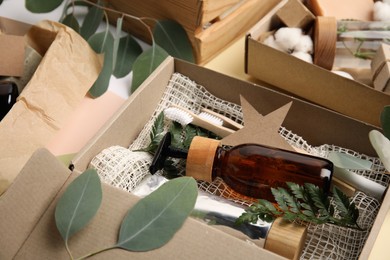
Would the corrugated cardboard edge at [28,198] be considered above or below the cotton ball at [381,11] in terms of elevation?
below

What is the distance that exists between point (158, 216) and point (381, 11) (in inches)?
22.6

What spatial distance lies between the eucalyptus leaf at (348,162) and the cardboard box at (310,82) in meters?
0.12

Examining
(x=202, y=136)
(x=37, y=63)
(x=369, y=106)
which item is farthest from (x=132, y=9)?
(x=369, y=106)

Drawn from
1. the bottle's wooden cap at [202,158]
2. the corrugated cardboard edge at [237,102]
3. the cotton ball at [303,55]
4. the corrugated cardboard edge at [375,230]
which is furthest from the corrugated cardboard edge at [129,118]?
the corrugated cardboard edge at [375,230]

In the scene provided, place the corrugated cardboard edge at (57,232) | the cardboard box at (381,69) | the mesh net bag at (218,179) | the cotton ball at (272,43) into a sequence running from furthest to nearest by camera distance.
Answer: the cotton ball at (272,43) < the cardboard box at (381,69) < the mesh net bag at (218,179) < the corrugated cardboard edge at (57,232)

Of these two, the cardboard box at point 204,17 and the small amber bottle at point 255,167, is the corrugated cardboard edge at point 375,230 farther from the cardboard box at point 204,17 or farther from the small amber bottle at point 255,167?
the cardboard box at point 204,17

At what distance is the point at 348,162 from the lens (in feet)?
2.08

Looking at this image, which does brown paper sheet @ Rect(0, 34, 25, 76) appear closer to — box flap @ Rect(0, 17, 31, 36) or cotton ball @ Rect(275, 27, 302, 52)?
box flap @ Rect(0, 17, 31, 36)

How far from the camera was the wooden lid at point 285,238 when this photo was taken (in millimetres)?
533

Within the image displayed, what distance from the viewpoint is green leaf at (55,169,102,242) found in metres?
0.50

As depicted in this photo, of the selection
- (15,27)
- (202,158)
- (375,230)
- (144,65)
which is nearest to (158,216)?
(202,158)

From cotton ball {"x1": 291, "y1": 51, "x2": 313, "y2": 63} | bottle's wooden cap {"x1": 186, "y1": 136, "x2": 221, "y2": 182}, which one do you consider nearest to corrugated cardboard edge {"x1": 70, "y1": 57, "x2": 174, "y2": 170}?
bottle's wooden cap {"x1": 186, "y1": 136, "x2": 221, "y2": 182}

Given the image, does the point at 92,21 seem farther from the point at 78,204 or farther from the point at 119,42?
the point at 78,204

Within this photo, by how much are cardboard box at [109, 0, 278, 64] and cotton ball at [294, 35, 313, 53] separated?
13cm
